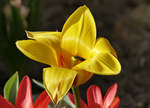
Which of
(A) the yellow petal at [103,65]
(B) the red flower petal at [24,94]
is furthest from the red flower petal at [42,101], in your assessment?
(A) the yellow petal at [103,65]

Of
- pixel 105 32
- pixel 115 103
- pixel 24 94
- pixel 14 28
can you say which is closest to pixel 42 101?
pixel 24 94

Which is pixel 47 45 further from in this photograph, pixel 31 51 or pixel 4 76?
pixel 4 76

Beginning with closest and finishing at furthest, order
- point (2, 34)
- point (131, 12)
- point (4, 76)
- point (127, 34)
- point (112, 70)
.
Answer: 1. point (112, 70)
2. point (2, 34)
3. point (4, 76)
4. point (127, 34)
5. point (131, 12)

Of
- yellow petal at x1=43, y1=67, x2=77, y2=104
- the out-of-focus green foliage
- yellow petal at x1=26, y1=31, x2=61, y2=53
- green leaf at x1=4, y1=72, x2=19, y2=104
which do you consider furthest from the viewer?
the out-of-focus green foliage

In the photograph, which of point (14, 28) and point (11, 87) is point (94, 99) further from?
point (14, 28)

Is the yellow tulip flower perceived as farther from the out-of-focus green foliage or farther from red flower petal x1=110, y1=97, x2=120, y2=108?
the out-of-focus green foliage

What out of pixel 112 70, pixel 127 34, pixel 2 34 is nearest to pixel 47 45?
pixel 112 70

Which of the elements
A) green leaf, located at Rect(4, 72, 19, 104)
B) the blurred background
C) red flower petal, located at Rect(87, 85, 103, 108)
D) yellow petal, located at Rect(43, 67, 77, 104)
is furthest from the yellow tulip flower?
the blurred background
